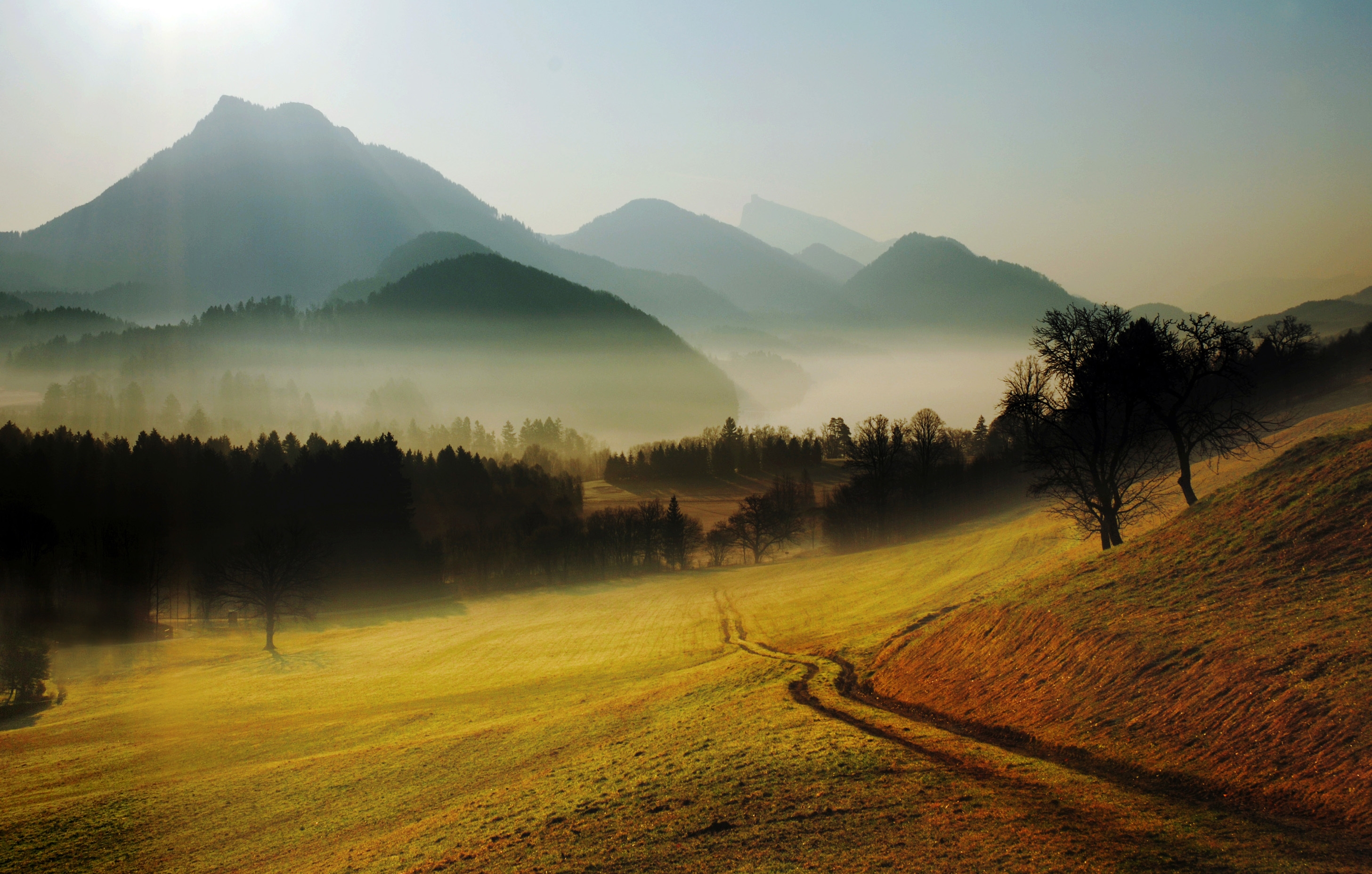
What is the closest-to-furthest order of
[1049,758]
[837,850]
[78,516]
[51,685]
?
[837,850], [1049,758], [51,685], [78,516]

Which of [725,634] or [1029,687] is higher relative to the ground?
[1029,687]

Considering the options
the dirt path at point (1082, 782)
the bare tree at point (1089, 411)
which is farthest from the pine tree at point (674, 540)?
the dirt path at point (1082, 782)

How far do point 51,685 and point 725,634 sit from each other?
49.7m

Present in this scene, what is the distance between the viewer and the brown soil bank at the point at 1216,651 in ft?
43.2

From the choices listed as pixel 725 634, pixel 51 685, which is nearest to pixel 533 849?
pixel 725 634

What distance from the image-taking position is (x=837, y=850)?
1235 centimetres

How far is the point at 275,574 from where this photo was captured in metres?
63.8

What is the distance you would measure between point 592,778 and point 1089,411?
103ft

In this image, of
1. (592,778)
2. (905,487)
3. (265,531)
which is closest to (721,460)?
(905,487)

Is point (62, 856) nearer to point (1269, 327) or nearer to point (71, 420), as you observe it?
point (1269, 327)

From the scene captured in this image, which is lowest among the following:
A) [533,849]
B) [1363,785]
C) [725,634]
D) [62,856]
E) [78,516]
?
Result: [725,634]

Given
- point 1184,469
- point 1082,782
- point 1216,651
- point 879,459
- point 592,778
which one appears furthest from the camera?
point 879,459

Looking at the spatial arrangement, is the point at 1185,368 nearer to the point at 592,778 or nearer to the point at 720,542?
the point at 592,778

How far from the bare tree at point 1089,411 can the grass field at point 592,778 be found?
505 centimetres
